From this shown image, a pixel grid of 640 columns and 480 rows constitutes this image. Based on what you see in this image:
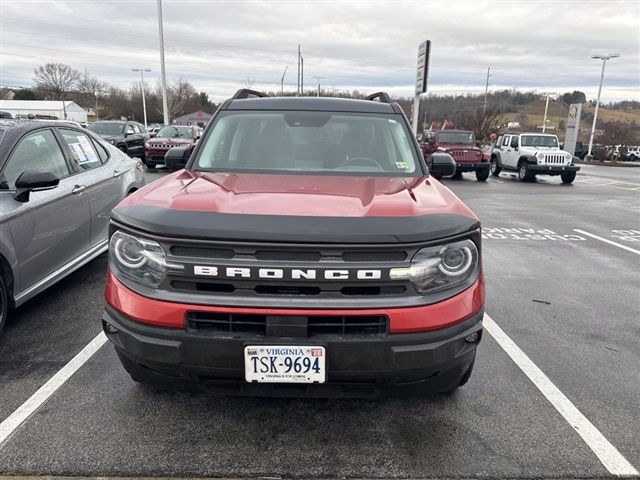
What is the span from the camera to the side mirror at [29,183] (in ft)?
12.0

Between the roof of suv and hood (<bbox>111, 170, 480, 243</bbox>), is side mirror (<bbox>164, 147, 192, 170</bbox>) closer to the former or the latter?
the roof of suv

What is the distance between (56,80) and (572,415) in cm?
10315

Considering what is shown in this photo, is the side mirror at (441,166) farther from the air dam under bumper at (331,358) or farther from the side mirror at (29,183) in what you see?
the side mirror at (29,183)

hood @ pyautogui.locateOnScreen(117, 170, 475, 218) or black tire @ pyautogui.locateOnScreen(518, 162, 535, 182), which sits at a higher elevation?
hood @ pyautogui.locateOnScreen(117, 170, 475, 218)

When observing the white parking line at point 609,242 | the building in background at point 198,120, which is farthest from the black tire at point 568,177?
the building in background at point 198,120

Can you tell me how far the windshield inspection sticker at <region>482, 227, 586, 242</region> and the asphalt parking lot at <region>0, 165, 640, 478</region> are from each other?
3743mm

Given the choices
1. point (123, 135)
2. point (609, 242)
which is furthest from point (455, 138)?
point (123, 135)

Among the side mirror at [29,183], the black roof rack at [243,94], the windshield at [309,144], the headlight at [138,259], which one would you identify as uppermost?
the black roof rack at [243,94]

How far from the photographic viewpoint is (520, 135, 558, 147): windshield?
768 inches

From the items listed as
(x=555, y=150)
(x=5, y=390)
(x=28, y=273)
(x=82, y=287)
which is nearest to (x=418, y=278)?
(x=5, y=390)

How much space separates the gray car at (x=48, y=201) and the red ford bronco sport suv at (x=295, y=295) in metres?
1.73

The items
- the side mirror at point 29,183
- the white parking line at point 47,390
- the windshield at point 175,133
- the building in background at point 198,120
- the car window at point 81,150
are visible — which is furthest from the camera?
the building in background at point 198,120

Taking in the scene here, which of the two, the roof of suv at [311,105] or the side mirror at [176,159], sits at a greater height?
the roof of suv at [311,105]

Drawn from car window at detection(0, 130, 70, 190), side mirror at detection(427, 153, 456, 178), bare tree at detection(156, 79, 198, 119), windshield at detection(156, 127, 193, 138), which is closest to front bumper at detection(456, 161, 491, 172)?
windshield at detection(156, 127, 193, 138)
